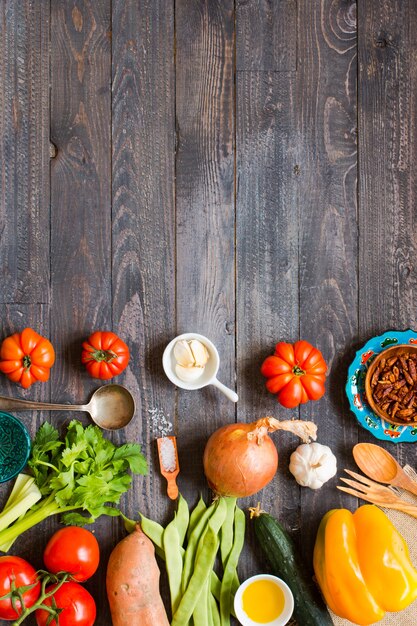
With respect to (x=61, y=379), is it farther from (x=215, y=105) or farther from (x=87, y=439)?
(x=215, y=105)

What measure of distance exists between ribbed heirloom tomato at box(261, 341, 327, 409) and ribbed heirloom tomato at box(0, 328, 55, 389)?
0.68 metres

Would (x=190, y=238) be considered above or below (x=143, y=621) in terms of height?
above

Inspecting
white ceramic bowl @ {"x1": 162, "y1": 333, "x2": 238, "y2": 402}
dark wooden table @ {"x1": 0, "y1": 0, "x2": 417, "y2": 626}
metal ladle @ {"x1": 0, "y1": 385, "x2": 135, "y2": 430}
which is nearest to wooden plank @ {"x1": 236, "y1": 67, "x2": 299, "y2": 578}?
dark wooden table @ {"x1": 0, "y1": 0, "x2": 417, "y2": 626}

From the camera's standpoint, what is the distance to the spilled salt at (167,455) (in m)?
2.03

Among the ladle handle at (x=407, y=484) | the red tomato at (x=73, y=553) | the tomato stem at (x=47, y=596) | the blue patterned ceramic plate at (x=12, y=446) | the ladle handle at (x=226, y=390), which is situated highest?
the ladle handle at (x=226, y=390)

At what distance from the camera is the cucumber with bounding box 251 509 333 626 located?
1.93m

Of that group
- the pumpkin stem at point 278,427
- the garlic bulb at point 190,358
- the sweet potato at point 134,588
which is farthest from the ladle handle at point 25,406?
the pumpkin stem at point 278,427

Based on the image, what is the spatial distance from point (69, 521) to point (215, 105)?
1.41 meters

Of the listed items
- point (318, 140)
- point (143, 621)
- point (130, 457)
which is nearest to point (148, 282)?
point (130, 457)

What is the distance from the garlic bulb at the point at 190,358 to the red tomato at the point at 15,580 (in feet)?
2.40

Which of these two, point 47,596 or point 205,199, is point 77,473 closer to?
point 47,596

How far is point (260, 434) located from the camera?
192cm

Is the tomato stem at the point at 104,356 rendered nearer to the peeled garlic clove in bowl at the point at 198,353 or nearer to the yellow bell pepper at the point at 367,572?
the peeled garlic clove in bowl at the point at 198,353

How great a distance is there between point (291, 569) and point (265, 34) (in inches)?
67.9
